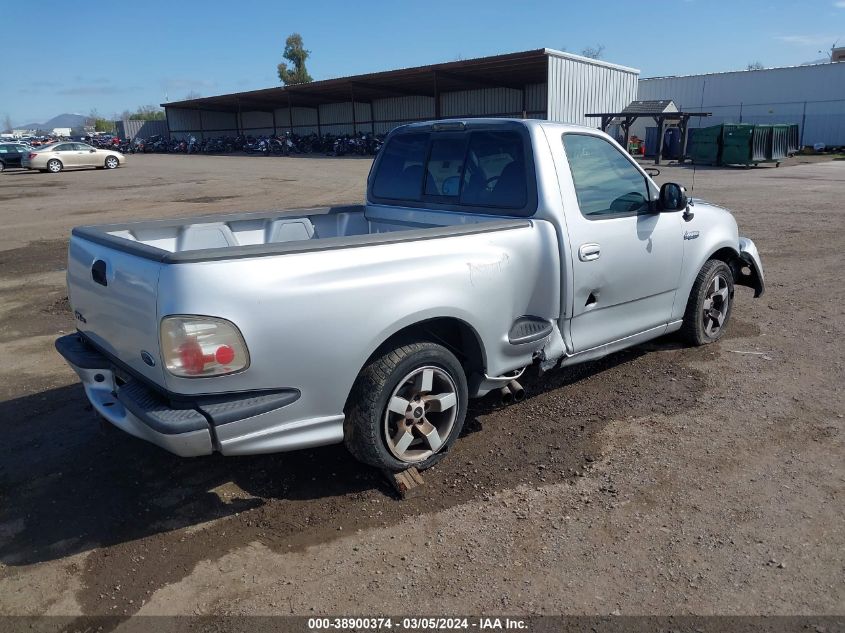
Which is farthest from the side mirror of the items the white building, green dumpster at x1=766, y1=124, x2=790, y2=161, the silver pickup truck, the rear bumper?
the white building

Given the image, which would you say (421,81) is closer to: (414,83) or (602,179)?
(414,83)

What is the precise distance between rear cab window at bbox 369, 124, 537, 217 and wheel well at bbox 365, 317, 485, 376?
3.03ft

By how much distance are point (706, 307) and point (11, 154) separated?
3720 cm

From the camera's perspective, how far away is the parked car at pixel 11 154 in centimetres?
A: 3316

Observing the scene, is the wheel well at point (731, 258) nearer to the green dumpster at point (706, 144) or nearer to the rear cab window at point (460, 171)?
the rear cab window at point (460, 171)

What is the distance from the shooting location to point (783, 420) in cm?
428

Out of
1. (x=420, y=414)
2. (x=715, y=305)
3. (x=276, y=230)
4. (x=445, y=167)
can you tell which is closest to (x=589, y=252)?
(x=445, y=167)

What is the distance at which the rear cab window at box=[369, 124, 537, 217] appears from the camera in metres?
4.19

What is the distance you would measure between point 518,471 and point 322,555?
1255mm

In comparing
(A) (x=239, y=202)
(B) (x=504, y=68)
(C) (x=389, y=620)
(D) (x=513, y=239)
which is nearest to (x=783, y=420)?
(D) (x=513, y=239)

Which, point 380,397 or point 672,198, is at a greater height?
point 672,198

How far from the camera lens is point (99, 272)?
329cm

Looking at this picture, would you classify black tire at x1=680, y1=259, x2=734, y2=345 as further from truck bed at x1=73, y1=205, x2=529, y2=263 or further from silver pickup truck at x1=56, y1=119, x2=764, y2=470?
truck bed at x1=73, y1=205, x2=529, y2=263

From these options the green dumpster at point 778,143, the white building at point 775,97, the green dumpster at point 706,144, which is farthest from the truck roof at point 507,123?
the white building at point 775,97
